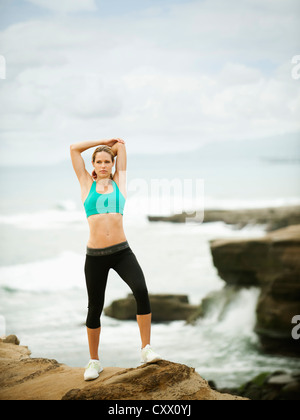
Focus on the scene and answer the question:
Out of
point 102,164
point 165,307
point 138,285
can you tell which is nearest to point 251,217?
point 165,307

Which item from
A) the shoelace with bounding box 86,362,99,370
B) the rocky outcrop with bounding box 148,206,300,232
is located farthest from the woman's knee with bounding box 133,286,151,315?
the rocky outcrop with bounding box 148,206,300,232

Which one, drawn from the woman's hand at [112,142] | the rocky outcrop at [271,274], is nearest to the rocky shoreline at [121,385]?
the woman's hand at [112,142]

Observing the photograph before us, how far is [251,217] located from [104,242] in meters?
14.4

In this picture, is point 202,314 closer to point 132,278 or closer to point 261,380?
point 261,380

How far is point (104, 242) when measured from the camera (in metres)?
3.04

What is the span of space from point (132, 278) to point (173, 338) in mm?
7575

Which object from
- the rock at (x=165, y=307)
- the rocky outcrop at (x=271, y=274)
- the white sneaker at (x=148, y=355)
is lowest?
the rock at (x=165, y=307)

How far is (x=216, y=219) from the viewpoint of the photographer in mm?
17359

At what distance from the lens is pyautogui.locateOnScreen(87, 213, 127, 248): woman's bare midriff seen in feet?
10.0

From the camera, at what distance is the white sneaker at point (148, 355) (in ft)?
9.95

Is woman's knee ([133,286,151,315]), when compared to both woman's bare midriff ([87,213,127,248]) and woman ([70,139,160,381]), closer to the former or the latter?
woman ([70,139,160,381])

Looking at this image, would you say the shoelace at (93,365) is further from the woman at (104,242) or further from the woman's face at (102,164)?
the woman's face at (102,164)

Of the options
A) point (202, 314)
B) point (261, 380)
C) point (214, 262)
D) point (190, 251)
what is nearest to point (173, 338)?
point (202, 314)

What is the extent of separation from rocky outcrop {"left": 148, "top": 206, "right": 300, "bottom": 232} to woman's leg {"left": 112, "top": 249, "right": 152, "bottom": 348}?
42.7ft
